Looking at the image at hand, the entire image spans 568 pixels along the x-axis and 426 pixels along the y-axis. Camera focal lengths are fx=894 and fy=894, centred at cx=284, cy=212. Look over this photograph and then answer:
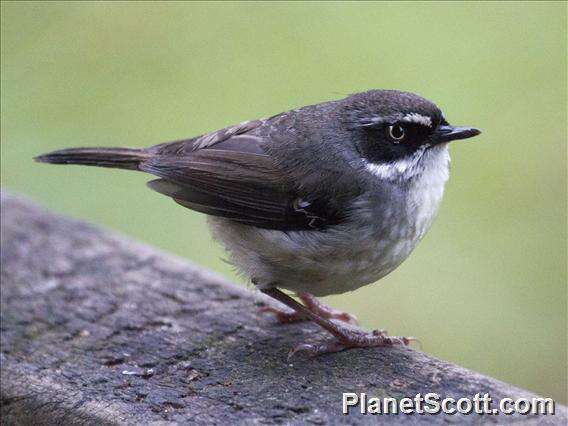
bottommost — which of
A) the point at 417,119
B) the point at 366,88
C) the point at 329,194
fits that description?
the point at 329,194

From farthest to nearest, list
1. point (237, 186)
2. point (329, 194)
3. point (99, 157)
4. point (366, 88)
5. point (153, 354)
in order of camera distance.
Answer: point (366, 88)
point (99, 157)
point (237, 186)
point (329, 194)
point (153, 354)

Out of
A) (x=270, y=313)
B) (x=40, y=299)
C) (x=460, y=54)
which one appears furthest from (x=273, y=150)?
(x=460, y=54)

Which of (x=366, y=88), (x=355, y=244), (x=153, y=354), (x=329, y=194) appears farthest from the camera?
(x=366, y=88)

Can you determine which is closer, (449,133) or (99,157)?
(449,133)

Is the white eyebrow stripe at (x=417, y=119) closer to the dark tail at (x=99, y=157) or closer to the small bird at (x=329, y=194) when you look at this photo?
the small bird at (x=329, y=194)

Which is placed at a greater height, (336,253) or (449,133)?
(449,133)

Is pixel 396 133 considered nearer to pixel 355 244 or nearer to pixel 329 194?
pixel 329 194

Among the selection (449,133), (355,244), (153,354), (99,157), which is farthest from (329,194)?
(99,157)

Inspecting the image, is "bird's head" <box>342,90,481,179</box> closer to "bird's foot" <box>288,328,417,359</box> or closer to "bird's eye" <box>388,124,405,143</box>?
"bird's eye" <box>388,124,405,143</box>
